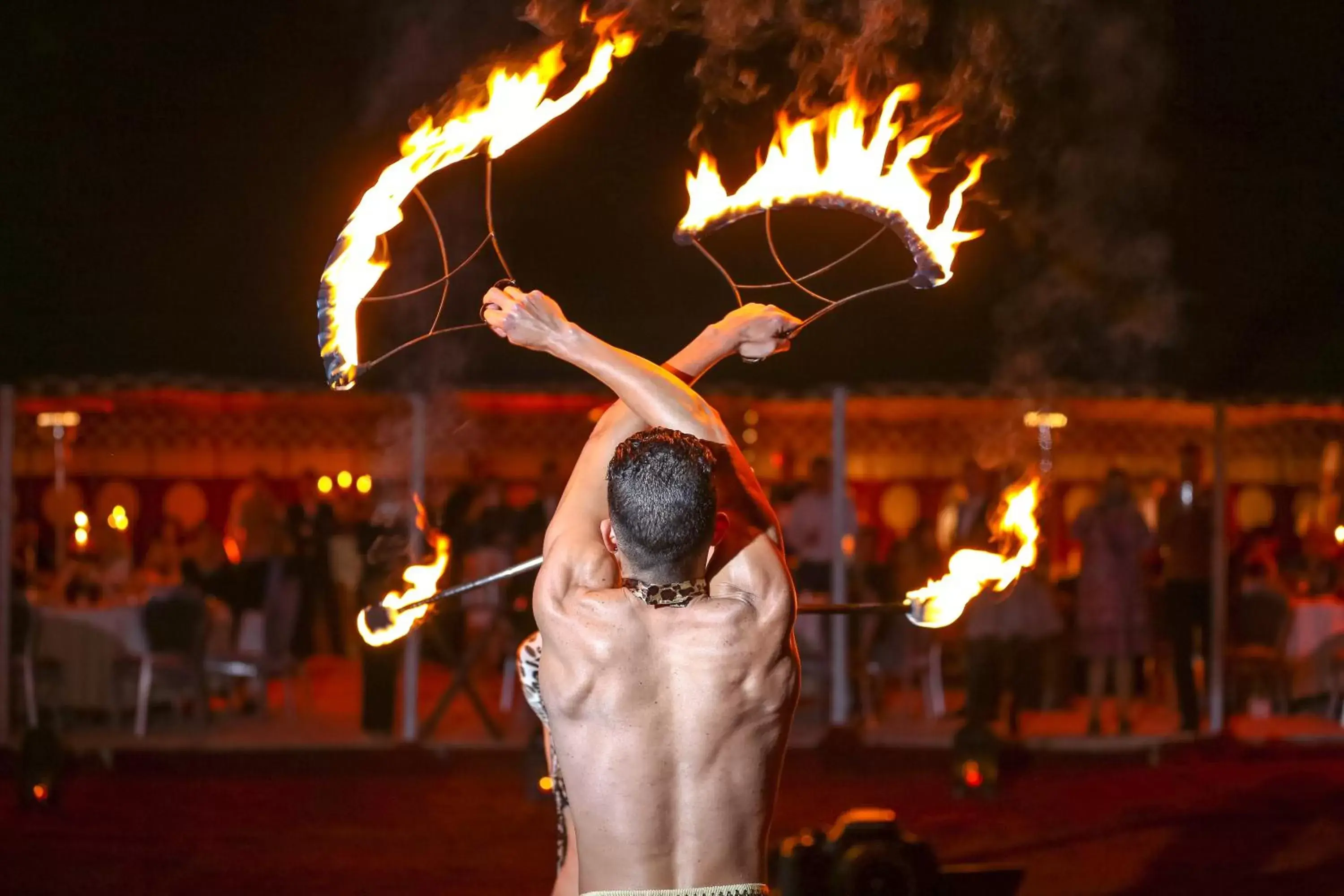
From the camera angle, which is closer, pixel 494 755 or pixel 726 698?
pixel 726 698

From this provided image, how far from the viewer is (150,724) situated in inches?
394

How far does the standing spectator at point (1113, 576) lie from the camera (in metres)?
9.58

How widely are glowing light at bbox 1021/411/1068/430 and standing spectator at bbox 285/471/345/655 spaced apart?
5988 millimetres

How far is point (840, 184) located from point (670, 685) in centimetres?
161

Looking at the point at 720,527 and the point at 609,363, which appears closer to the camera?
the point at 720,527

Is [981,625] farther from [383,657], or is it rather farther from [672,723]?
[672,723]

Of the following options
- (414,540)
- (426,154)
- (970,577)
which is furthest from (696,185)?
(414,540)

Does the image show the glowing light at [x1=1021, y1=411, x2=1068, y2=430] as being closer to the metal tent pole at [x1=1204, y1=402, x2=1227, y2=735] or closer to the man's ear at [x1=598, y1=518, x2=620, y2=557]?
the metal tent pole at [x1=1204, y1=402, x2=1227, y2=735]

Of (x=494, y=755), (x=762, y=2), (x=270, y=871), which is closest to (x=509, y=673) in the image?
(x=494, y=755)

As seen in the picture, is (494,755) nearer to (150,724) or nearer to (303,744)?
(303,744)

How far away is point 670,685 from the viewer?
2.63 metres

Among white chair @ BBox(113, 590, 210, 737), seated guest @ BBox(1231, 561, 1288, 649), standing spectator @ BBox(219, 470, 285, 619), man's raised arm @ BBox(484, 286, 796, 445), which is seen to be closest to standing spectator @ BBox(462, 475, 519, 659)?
standing spectator @ BBox(219, 470, 285, 619)

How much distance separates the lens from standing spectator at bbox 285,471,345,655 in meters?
10.4

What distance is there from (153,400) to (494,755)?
5.68 meters
